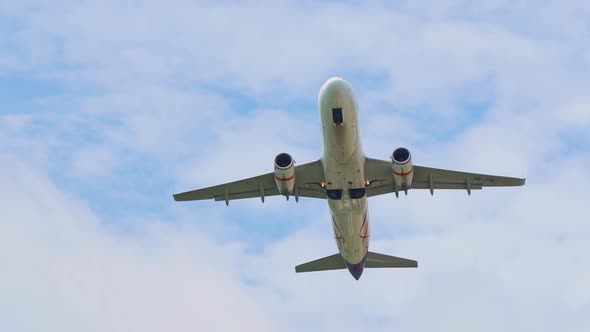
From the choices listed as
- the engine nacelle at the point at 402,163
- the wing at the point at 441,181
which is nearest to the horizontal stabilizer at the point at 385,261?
the wing at the point at 441,181

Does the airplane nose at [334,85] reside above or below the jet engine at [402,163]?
above

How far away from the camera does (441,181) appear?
5303cm

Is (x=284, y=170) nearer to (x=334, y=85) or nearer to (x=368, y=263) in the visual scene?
(x=334, y=85)

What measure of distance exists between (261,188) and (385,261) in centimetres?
869

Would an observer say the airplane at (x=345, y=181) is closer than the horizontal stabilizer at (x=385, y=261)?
Yes

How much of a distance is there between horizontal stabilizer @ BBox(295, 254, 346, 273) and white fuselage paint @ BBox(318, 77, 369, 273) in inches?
98.6

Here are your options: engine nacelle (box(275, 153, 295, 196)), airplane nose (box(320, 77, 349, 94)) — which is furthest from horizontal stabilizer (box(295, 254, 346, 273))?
airplane nose (box(320, 77, 349, 94))

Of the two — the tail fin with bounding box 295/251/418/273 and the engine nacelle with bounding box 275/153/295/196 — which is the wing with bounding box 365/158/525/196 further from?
the tail fin with bounding box 295/251/418/273

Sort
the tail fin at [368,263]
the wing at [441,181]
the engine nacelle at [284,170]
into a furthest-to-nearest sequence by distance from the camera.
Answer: the tail fin at [368,263] → the wing at [441,181] → the engine nacelle at [284,170]

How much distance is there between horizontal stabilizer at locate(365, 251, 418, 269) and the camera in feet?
186

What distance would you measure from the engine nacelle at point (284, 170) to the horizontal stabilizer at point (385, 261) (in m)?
9.80

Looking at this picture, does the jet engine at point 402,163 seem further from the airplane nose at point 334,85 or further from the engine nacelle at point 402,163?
the airplane nose at point 334,85

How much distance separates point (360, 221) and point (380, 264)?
6.38 m

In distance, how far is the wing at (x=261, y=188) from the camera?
50594 mm
